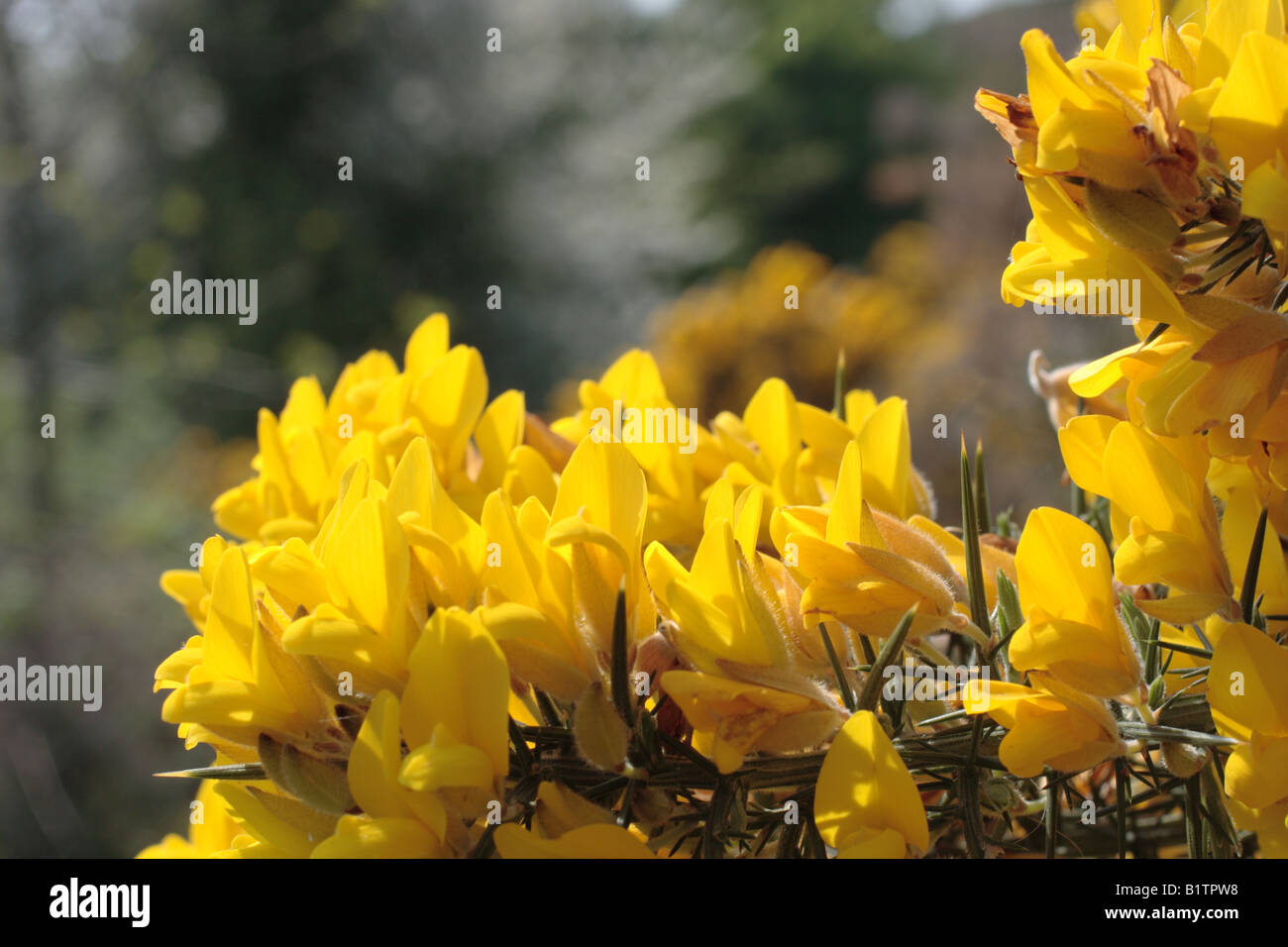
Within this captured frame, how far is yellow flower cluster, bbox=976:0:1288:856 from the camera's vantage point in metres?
0.26

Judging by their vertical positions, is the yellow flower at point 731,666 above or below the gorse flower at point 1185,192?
below

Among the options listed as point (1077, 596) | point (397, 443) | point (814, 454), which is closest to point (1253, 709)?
point (1077, 596)

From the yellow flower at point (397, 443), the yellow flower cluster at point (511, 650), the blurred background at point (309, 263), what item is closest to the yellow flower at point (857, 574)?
the yellow flower cluster at point (511, 650)

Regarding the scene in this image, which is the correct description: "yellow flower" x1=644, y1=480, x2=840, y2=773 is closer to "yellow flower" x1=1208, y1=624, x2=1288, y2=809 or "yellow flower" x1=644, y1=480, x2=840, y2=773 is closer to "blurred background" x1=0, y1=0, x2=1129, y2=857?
"yellow flower" x1=1208, y1=624, x2=1288, y2=809

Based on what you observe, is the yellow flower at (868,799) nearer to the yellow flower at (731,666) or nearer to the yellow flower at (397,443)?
the yellow flower at (731,666)

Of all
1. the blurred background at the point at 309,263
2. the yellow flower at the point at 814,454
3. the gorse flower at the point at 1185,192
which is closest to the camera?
the gorse flower at the point at 1185,192

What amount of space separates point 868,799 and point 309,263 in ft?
16.7

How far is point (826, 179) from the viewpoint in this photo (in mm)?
7707

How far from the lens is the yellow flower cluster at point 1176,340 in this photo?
0.84 ft

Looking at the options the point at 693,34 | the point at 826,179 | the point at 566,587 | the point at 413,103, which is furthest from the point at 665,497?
the point at 826,179

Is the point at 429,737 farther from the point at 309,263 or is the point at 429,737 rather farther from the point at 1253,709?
the point at 309,263

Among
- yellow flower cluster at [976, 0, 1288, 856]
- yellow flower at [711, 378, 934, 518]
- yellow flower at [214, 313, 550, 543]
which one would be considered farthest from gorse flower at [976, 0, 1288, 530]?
yellow flower at [214, 313, 550, 543]

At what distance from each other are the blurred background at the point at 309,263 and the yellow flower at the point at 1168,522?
250cm

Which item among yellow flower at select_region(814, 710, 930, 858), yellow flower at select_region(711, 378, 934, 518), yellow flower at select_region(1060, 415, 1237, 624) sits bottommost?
yellow flower at select_region(814, 710, 930, 858)
